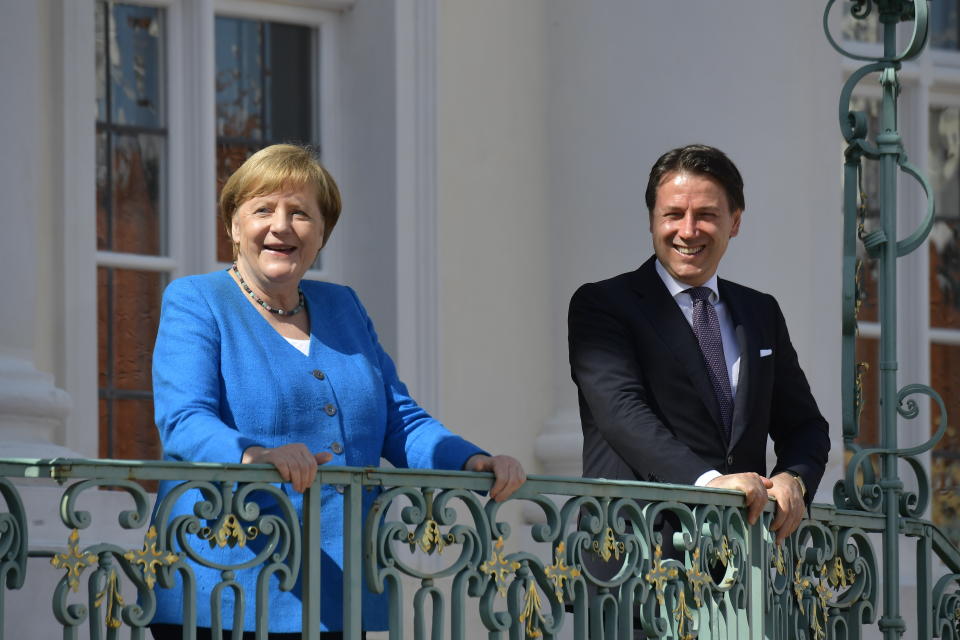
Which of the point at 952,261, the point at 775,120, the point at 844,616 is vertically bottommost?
the point at 844,616

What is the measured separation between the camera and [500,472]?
4.12 m

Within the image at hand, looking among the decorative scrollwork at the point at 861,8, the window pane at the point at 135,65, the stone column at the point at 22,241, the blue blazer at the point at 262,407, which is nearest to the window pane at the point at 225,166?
the window pane at the point at 135,65

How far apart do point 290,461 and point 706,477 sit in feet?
3.96

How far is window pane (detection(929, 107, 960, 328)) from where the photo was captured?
28.3ft

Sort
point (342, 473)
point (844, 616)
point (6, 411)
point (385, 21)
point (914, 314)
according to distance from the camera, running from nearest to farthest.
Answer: point (342, 473), point (844, 616), point (6, 411), point (385, 21), point (914, 314)

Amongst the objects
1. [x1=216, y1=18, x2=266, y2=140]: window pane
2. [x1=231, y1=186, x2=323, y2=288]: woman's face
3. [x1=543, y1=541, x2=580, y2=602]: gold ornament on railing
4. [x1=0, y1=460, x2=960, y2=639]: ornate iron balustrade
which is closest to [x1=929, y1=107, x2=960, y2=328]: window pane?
[x1=216, y1=18, x2=266, y2=140]: window pane

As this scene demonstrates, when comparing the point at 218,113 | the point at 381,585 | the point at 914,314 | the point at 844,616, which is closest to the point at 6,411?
the point at 218,113

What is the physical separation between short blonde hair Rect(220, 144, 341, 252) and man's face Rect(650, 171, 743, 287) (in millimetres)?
966

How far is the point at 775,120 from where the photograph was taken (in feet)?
24.2

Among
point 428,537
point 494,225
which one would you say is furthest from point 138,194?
point 428,537

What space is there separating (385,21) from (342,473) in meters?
3.68

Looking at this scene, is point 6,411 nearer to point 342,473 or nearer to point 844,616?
point 342,473

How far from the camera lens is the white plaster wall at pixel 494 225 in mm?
7289

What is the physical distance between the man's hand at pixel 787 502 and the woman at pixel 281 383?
812 millimetres
